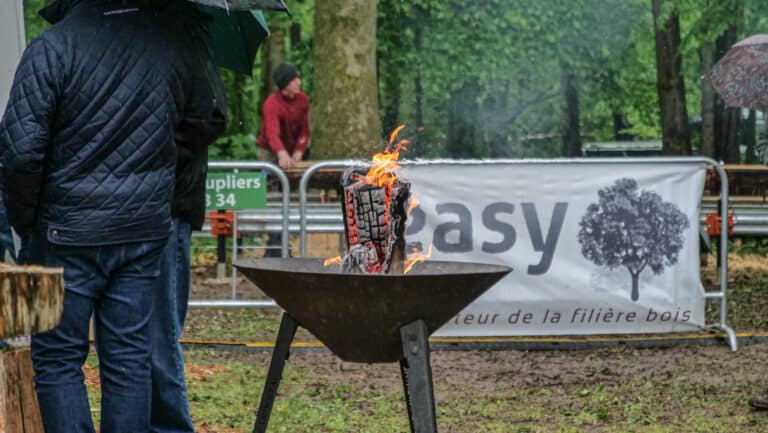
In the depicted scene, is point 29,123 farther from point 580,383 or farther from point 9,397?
point 580,383

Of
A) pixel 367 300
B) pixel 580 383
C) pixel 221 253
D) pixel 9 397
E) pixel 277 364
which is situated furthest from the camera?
pixel 221 253

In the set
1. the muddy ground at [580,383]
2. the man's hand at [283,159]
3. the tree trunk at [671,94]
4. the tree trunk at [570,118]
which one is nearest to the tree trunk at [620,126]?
the tree trunk at [570,118]

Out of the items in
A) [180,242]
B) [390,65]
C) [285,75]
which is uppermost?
[390,65]

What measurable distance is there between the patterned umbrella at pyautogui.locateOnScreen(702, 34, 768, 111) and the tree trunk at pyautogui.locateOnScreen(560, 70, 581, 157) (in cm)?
2120

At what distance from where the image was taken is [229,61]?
6586 millimetres

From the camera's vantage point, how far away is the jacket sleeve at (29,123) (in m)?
4.64

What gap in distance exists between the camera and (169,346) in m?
5.54

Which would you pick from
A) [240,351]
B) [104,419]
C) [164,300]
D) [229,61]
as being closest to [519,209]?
[240,351]

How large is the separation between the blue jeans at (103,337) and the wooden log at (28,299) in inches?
60.1

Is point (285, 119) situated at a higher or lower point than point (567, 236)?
higher

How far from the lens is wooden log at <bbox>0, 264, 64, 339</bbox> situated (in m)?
3.07

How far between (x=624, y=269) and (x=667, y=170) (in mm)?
854

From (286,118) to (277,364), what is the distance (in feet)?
30.8

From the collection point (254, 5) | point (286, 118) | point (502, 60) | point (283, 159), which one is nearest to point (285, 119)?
point (286, 118)
